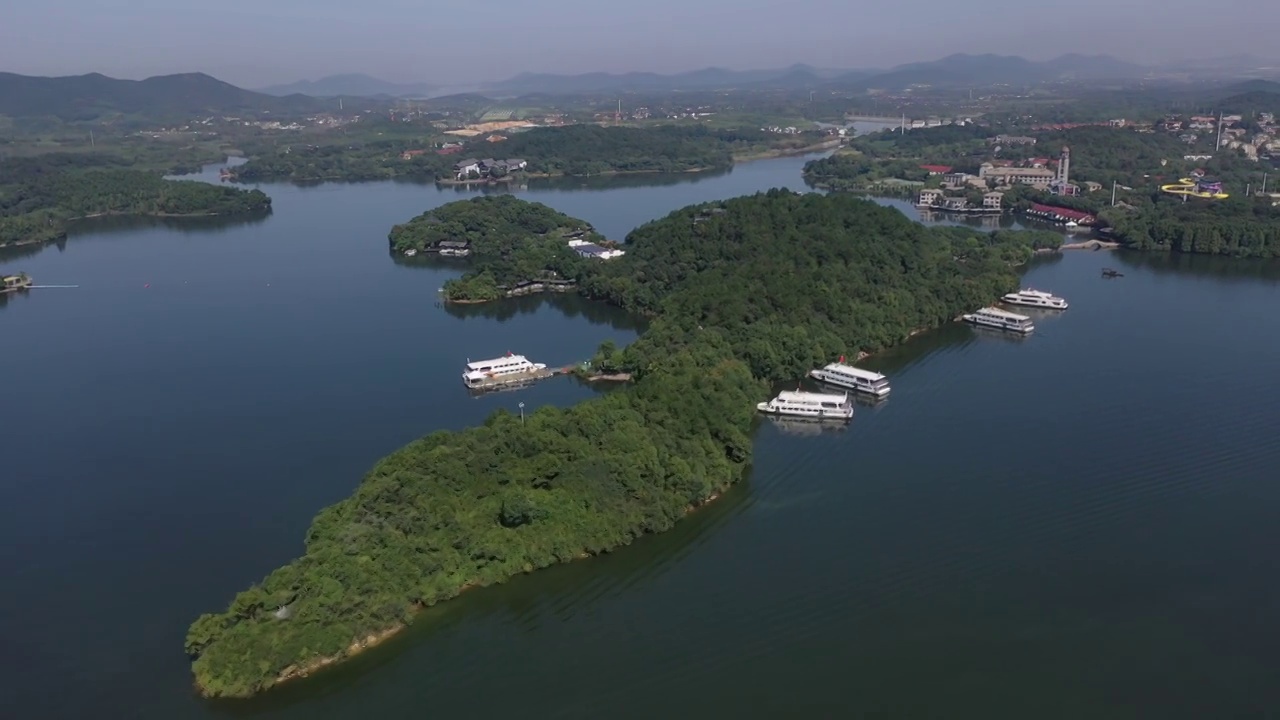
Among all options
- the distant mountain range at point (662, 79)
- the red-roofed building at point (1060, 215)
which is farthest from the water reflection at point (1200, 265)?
the distant mountain range at point (662, 79)

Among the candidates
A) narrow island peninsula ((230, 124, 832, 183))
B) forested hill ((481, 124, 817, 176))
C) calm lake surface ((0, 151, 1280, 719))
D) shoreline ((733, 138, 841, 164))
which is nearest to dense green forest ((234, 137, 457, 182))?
narrow island peninsula ((230, 124, 832, 183))

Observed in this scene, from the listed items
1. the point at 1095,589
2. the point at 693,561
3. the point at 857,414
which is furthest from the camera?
the point at 857,414

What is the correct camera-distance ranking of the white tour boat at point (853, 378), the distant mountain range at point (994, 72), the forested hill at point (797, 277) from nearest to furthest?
1. the white tour boat at point (853, 378)
2. the forested hill at point (797, 277)
3. the distant mountain range at point (994, 72)

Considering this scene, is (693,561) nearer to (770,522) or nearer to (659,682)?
(770,522)

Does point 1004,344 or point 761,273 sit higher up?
point 761,273

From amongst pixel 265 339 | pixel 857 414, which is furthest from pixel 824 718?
pixel 265 339

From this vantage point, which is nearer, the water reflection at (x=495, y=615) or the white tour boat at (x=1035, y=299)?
the water reflection at (x=495, y=615)

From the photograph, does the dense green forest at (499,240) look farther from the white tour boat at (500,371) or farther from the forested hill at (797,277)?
the white tour boat at (500,371)
